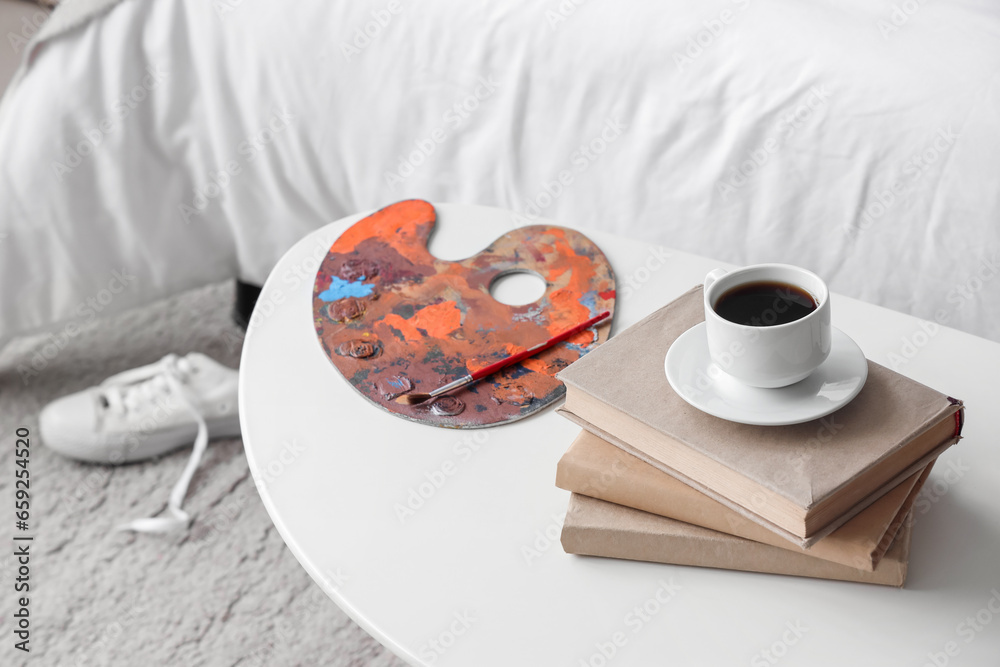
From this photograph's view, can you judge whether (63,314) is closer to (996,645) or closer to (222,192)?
(222,192)

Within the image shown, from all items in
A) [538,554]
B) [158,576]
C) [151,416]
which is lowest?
[158,576]

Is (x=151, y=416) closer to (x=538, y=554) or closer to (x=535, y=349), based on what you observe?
(x=535, y=349)

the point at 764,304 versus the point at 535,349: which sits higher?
the point at 764,304

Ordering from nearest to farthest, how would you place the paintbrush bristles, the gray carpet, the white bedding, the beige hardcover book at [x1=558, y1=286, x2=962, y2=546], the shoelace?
the beige hardcover book at [x1=558, y1=286, x2=962, y2=546] < the paintbrush bristles < the white bedding < the gray carpet < the shoelace

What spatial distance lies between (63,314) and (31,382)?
21 cm

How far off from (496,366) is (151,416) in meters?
0.79

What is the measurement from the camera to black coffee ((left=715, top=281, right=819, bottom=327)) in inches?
21.1

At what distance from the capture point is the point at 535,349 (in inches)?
28.0

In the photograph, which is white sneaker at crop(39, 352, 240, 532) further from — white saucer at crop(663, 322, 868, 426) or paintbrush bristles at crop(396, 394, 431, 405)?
white saucer at crop(663, 322, 868, 426)

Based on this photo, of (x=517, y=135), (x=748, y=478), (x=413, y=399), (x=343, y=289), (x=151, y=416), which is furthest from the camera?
(x=151, y=416)

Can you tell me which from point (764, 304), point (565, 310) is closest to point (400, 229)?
point (565, 310)

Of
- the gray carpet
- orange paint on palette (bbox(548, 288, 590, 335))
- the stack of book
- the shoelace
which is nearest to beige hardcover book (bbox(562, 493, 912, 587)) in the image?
the stack of book

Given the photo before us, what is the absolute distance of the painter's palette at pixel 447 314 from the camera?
2.24 ft

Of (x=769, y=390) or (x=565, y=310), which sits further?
(x=565, y=310)
